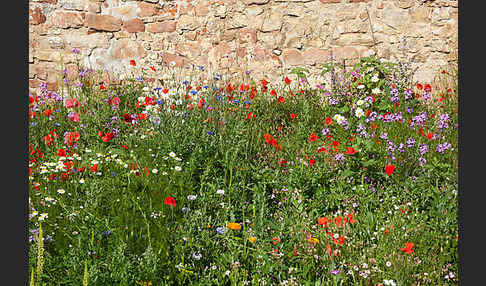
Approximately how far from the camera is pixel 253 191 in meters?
3.34

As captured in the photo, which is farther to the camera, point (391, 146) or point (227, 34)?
point (227, 34)

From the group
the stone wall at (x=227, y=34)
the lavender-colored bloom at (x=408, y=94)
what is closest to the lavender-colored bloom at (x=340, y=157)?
the lavender-colored bloom at (x=408, y=94)

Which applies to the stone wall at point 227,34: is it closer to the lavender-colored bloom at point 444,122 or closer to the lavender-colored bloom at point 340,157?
the lavender-colored bloom at point 444,122

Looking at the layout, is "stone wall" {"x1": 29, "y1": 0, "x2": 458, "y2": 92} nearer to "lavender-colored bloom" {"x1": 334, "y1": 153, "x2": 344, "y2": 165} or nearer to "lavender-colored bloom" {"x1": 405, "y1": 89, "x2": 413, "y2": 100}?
"lavender-colored bloom" {"x1": 405, "y1": 89, "x2": 413, "y2": 100}

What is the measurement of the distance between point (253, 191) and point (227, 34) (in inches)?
117

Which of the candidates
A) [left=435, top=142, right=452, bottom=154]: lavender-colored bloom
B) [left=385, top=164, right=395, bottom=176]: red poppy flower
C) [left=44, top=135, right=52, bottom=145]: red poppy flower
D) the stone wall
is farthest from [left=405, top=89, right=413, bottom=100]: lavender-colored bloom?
[left=44, top=135, right=52, bottom=145]: red poppy flower

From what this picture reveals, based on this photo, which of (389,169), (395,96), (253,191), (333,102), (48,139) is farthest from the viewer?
(395,96)

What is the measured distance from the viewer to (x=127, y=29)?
587 cm

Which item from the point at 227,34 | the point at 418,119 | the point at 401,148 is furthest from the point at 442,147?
the point at 227,34

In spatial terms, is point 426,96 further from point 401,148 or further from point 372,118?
point 401,148

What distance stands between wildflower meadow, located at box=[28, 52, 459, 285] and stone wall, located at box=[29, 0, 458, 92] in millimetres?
392

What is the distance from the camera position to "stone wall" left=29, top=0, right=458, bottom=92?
5.32m

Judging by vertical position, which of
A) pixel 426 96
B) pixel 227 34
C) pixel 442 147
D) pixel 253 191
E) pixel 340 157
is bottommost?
pixel 253 191

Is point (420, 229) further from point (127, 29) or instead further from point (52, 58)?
point (52, 58)
